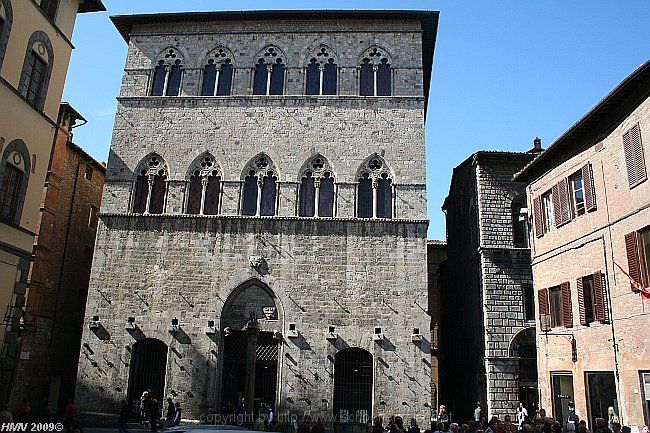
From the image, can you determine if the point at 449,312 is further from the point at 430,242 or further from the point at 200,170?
the point at 200,170

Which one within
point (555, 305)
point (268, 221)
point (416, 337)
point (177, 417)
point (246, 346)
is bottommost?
point (177, 417)

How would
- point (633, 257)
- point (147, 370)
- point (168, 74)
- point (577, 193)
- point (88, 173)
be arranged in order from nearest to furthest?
point (633, 257)
point (577, 193)
point (147, 370)
point (168, 74)
point (88, 173)

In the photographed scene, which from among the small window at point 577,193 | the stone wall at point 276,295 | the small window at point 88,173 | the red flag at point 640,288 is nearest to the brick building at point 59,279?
the small window at point 88,173

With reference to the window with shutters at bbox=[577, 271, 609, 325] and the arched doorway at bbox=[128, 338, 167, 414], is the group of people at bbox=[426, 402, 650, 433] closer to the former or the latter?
the window with shutters at bbox=[577, 271, 609, 325]

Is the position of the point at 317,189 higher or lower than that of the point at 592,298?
higher

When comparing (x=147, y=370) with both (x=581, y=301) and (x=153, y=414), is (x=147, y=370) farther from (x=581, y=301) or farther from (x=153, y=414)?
(x=581, y=301)

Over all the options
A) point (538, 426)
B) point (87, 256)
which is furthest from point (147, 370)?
point (538, 426)

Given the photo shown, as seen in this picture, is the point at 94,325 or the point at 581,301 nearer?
the point at 581,301

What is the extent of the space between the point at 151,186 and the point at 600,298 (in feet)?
56.9

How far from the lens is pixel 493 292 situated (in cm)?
2052

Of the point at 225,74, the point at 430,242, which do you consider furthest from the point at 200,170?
the point at 430,242

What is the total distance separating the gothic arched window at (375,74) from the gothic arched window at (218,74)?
6078mm

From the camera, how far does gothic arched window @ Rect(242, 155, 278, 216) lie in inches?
864

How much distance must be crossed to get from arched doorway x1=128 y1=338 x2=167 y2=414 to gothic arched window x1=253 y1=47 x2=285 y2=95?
38.5 feet
